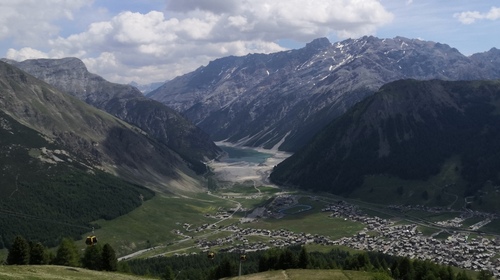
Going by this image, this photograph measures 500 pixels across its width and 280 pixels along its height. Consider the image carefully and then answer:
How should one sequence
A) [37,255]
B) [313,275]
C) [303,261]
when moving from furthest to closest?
[303,261], [37,255], [313,275]

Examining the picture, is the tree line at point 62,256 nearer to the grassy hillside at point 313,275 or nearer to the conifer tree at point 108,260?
the conifer tree at point 108,260

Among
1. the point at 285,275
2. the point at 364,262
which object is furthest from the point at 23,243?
the point at 364,262

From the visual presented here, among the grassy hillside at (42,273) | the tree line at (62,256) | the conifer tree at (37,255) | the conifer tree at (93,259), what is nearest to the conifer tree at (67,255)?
the tree line at (62,256)

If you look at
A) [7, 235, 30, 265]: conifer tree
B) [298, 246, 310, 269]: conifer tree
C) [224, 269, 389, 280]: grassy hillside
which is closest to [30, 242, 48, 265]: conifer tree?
[7, 235, 30, 265]: conifer tree

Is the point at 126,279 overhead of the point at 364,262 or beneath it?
overhead

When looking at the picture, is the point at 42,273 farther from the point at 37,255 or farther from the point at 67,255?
the point at 67,255

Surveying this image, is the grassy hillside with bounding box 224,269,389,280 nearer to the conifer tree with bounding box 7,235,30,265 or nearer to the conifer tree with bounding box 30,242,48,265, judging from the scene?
the conifer tree with bounding box 30,242,48,265

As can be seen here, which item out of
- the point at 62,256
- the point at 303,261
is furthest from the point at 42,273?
the point at 303,261

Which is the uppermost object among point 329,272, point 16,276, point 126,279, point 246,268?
point 16,276

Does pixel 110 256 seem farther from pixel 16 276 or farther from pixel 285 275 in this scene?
pixel 16 276
